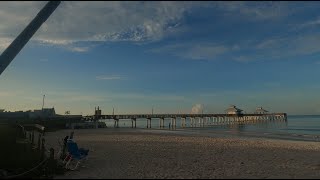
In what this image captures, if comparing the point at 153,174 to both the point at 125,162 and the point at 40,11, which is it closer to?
the point at 125,162

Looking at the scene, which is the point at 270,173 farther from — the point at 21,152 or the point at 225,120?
the point at 225,120

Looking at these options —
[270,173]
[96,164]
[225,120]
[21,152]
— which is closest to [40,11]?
[21,152]

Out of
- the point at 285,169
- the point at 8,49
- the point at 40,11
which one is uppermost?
the point at 40,11

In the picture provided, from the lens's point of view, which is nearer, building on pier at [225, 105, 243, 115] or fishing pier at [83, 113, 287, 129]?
fishing pier at [83, 113, 287, 129]

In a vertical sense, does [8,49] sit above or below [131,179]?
above

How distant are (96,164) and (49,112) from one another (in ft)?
260

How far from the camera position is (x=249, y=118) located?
426ft

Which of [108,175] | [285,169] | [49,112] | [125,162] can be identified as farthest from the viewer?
[49,112]

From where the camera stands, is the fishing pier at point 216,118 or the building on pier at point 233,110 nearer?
the fishing pier at point 216,118

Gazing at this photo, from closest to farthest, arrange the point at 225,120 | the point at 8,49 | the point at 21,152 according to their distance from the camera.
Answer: the point at 21,152 < the point at 8,49 < the point at 225,120

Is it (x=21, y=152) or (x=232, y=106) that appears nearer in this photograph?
(x=21, y=152)

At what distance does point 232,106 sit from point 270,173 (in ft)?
386

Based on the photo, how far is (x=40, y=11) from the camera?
16.1 m

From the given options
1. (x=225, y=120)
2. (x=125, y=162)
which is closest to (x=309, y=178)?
(x=125, y=162)
